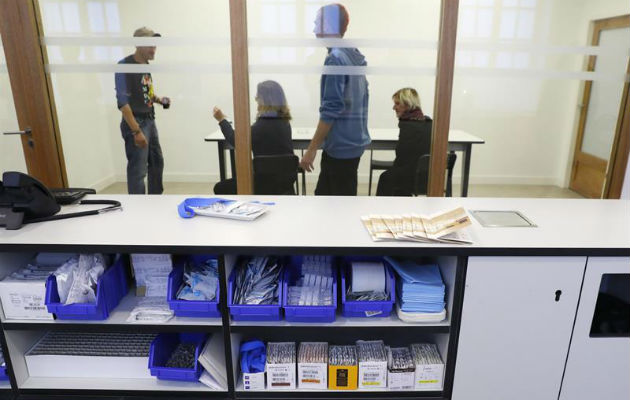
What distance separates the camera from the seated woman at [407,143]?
2.81 m

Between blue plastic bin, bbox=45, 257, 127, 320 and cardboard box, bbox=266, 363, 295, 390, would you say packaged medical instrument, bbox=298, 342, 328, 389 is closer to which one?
cardboard box, bbox=266, 363, 295, 390

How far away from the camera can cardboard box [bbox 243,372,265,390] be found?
146 centimetres

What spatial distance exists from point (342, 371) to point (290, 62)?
193 cm

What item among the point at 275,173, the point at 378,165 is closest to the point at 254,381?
the point at 275,173

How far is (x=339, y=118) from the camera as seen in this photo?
280cm

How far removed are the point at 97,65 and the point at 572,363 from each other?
2.98 meters

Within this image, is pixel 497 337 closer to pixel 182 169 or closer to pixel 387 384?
pixel 387 384

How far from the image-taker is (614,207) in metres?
1.70

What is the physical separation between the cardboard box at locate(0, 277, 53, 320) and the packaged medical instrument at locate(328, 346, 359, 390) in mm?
995

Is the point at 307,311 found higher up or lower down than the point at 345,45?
lower down

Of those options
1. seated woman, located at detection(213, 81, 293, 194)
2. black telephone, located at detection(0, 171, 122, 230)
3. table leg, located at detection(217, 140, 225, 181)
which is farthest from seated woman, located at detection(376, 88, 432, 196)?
black telephone, located at detection(0, 171, 122, 230)

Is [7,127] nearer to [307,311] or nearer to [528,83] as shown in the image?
[307,311]

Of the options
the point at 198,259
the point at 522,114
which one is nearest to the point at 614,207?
the point at 522,114

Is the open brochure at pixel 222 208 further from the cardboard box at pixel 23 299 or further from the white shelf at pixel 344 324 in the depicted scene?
the cardboard box at pixel 23 299
